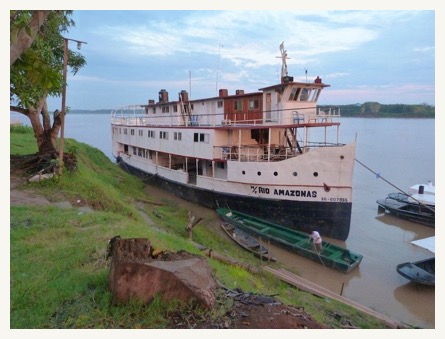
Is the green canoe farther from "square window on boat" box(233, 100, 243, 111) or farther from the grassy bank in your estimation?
"square window on boat" box(233, 100, 243, 111)

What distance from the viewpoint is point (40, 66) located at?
3020mm

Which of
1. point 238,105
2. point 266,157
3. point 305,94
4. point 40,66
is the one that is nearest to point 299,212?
point 266,157

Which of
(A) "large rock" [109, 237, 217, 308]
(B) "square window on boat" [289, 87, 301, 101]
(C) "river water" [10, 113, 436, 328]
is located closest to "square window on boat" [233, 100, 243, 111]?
(B) "square window on boat" [289, 87, 301, 101]

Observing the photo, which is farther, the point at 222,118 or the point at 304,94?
the point at 222,118

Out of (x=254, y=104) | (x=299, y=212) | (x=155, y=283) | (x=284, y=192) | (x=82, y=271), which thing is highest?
(x=254, y=104)

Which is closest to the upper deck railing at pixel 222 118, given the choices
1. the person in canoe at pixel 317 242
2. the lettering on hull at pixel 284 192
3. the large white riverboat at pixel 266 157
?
the large white riverboat at pixel 266 157

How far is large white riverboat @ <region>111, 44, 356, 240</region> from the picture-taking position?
1293cm

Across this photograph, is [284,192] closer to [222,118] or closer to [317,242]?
[317,242]

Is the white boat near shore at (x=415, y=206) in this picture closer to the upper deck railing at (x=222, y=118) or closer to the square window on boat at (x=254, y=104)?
the upper deck railing at (x=222, y=118)

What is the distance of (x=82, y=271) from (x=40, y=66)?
3445mm

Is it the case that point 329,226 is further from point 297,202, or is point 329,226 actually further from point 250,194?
point 250,194

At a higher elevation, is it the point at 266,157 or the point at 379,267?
the point at 266,157

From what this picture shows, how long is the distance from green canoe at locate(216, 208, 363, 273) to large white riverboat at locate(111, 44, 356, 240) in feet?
1.69

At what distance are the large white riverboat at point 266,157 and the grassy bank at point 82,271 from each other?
3229 millimetres
